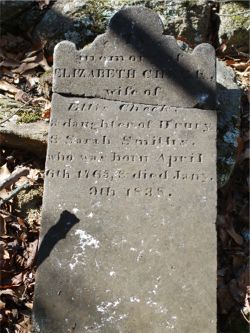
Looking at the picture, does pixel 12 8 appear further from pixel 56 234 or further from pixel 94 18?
pixel 56 234

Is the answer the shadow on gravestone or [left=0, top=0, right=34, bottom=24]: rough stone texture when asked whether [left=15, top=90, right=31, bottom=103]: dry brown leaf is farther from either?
the shadow on gravestone

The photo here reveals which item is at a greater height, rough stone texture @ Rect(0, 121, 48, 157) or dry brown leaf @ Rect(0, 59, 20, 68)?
dry brown leaf @ Rect(0, 59, 20, 68)

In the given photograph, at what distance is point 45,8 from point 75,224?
2754mm

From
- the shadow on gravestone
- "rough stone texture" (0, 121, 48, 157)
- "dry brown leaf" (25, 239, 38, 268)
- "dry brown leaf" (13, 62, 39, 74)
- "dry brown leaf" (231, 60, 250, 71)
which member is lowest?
"dry brown leaf" (25, 239, 38, 268)

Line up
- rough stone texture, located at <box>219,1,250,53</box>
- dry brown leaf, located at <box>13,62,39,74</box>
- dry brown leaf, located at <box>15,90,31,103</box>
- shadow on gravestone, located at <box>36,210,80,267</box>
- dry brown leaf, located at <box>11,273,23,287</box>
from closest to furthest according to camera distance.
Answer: shadow on gravestone, located at <box>36,210,80,267</box> → dry brown leaf, located at <box>11,273,23,287</box> → dry brown leaf, located at <box>15,90,31,103</box> → dry brown leaf, located at <box>13,62,39,74</box> → rough stone texture, located at <box>219,1,250,53</box>

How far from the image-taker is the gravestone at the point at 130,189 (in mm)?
3070

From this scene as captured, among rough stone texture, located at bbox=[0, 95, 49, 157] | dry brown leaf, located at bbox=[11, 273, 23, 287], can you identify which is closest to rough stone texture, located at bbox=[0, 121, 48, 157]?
rough stone texture, located at bbox=[0, 95, 49, 157]

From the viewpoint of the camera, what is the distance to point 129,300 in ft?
10.1

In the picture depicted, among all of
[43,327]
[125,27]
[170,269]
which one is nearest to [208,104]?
[125,27]

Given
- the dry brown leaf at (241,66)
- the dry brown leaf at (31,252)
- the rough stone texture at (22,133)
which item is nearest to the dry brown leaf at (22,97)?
Answer: the rough stone texture at (22,133)

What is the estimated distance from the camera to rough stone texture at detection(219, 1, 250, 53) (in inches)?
199

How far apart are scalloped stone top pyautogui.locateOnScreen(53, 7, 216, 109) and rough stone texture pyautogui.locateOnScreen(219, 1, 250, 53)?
1.69m

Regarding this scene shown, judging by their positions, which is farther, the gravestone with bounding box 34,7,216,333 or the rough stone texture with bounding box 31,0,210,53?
the rough stone texture with bounding box 31,0,210,53

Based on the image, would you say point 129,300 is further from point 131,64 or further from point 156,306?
point 131,64
